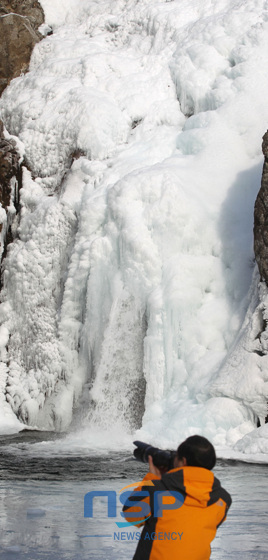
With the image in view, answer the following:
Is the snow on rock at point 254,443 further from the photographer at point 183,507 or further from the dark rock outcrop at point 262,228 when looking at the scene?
the photographer at point 183,507

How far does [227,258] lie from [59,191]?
17.7 feet

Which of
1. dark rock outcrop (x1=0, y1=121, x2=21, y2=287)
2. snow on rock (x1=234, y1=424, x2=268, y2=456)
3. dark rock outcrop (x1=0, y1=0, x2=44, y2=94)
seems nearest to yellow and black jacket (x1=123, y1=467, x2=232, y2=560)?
snow on rock (x1=234, y1=424, x2=268, y2=456)

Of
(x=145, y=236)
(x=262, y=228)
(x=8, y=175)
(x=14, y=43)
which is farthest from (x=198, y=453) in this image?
(x=14, y=43)

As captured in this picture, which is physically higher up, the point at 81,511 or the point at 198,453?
the point at 198,453

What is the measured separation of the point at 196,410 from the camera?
1139cm

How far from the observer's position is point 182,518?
258 cm

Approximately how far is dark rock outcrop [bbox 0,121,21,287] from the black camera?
1476 centimetres

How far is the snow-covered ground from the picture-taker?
12281mm

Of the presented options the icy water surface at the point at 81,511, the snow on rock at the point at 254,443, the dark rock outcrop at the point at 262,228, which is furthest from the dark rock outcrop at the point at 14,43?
the snow on rock at the point at 254,443

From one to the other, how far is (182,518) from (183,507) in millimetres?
41

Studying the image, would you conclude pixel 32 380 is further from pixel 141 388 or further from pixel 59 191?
pixel 59 191

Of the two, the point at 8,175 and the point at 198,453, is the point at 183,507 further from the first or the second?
the point at 8,175

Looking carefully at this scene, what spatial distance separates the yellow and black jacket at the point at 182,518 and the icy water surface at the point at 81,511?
1.52 metres

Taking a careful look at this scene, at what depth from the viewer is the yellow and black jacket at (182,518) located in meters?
2.55
